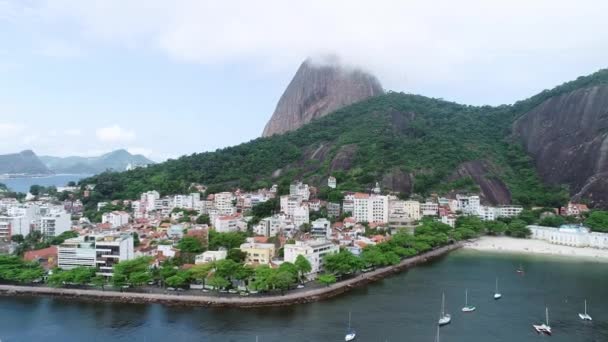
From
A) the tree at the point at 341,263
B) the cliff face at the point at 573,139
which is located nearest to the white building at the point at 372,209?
the tree at the point at 341,263

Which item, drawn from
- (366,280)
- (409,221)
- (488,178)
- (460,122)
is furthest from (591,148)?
(366,280)

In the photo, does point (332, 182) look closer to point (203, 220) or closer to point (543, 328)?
point (203, 220)

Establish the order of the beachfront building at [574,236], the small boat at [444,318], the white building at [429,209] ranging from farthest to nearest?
1. the white building at [429,209]
2. the beachfront building at [574,236]
3. the small boat at [444,318]

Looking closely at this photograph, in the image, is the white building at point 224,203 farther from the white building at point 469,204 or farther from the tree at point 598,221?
the tree at point 598,221

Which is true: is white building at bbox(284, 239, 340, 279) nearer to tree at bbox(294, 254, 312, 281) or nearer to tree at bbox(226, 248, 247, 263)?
tree at bbox(294, 254, 312, 281)

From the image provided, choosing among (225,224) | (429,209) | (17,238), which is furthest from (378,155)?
(17,238)

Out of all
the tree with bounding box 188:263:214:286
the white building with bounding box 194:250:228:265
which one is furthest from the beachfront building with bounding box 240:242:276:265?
the tree with bounding box 188:263:214:286
